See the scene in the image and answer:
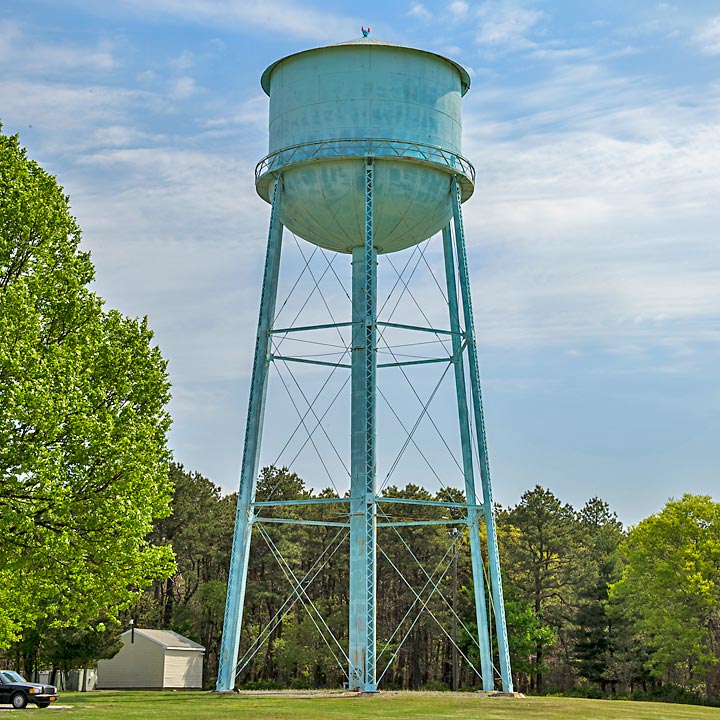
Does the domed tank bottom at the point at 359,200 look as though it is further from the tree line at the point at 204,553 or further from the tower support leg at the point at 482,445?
the tree line at the point at 204,553

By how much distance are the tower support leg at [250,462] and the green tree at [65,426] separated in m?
7.46

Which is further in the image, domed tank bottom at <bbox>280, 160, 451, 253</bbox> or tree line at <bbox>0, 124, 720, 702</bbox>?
domed tank bottom at <bbox>280, 160, 451, 253</bbox>

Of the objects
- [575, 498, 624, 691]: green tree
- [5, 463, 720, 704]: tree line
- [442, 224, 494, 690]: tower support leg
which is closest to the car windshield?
[442, 224, 494, 690]: tower support leg

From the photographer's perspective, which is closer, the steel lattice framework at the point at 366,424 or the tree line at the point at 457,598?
the steel lattice framework at the point at 366,424

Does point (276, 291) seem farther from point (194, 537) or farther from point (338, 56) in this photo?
point (194, 537)

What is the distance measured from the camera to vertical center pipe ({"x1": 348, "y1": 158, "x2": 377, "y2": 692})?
86.5 ft

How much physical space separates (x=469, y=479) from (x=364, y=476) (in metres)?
2.65

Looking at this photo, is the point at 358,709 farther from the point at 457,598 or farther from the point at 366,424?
the point at 457,598

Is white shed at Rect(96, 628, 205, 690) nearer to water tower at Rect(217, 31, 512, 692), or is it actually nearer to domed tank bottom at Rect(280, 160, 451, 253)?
water tower at Rect(217, 31, 512, 692)

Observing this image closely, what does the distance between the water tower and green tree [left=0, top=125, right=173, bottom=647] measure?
7.82 meters

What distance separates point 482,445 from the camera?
27.1 metres

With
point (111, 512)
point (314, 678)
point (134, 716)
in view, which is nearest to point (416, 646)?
point (314, 678)

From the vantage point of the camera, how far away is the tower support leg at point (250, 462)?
88.9 ft

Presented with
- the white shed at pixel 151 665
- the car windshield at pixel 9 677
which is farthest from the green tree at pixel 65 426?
the white shed at pixel 151 665
